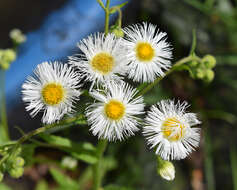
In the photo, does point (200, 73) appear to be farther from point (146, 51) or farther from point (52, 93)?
point (52, 93)

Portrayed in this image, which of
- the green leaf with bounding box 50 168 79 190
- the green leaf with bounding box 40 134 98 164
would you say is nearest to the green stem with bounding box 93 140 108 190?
the green leaf with bounding box 40 134 98 164

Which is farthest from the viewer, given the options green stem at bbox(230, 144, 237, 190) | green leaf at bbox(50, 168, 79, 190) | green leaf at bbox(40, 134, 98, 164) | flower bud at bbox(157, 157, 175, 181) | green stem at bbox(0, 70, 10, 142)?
green stem at bbox(230, 144, 237, 190)

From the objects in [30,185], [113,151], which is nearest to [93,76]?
[113,151]

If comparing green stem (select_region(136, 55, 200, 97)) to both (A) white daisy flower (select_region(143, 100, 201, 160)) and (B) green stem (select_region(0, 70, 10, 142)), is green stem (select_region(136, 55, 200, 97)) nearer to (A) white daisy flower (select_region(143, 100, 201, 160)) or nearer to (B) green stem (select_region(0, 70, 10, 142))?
(A) white daisy flower (select_region(143, 100, 201, 160))

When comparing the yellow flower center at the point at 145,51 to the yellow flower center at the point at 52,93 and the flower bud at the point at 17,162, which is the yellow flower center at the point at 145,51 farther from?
the flower bud at the point at 17,162

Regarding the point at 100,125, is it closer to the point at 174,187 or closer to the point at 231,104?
the point at 174,187

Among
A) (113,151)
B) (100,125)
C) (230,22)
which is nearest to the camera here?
(100,125)

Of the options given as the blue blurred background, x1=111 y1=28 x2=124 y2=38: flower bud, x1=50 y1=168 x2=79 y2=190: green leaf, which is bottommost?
x1=50 y1=168 x2=79 y2=190: green leaf
